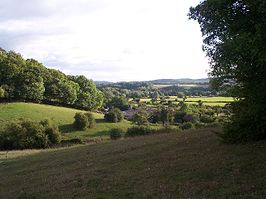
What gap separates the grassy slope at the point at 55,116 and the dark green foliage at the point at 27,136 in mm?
12895

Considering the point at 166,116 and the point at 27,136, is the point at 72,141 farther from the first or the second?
the point at 166,116

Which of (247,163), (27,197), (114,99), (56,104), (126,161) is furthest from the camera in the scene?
(114,99)

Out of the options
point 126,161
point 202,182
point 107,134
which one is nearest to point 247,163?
point 202,182

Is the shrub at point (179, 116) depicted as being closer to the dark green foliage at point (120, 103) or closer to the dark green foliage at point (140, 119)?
the dark green foliage at point (140, 119)

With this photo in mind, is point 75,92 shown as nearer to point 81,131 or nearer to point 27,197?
point 81,131

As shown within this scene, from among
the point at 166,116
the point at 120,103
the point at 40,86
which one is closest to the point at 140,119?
the point at 166,116

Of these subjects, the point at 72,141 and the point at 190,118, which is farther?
the point at 190,118

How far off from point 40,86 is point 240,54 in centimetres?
11339

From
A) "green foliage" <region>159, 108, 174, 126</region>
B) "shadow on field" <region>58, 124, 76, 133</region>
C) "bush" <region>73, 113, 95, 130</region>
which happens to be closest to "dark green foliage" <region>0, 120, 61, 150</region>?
"shadow on field" <region>58, 124, 76, 133</region>

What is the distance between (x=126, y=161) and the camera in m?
27.8

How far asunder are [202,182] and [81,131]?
90.2 metres

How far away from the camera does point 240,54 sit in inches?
744

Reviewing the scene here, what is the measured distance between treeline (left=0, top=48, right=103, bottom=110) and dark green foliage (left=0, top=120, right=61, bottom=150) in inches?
1419

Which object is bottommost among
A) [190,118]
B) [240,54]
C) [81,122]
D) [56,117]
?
[190,118]
